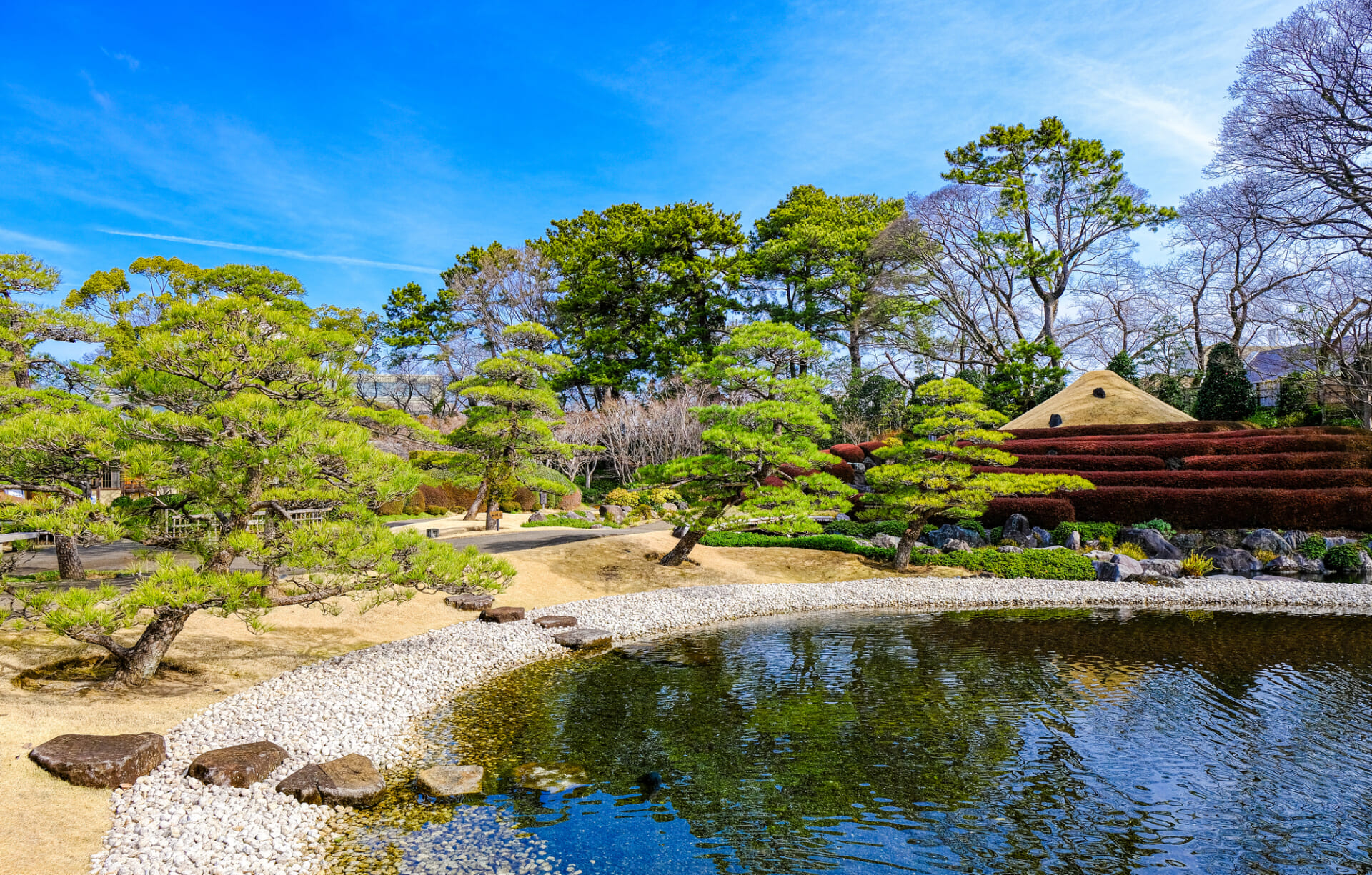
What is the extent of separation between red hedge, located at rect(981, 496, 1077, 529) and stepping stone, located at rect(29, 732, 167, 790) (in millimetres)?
16057

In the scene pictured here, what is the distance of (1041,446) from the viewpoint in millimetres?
21594

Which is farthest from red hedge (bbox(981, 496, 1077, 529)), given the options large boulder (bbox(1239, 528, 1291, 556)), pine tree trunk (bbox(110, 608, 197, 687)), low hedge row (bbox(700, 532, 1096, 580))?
pine tree trunk (bbox(110, 608, 197, 687))

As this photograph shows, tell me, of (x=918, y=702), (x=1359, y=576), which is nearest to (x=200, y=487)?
(x=918, y=702)

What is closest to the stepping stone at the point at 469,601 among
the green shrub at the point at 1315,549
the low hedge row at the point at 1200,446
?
the low hedge row at the point at 1200,446

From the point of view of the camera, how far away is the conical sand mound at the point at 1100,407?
27.1 meters

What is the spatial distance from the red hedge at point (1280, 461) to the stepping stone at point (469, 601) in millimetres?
18089

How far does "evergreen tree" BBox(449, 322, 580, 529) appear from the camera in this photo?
1714cm

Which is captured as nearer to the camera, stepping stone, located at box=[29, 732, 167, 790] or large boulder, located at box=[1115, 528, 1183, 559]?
stepping stone, located at box=[29, 732, 167, 790]

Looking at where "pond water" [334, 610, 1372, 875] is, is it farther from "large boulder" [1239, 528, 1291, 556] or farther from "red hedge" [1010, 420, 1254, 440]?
"red hedge" [1010, 420, 1254, 440]

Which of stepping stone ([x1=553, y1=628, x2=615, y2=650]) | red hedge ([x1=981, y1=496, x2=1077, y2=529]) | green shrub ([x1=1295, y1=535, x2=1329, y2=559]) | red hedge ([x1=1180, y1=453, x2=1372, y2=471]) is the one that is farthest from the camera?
red hedge ([x1=1180, y1=453, x2=1372, y2=471])

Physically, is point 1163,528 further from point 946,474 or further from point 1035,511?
point 946,474

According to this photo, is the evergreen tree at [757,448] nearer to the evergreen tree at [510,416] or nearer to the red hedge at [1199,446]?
the evergreen tree at [510,416]

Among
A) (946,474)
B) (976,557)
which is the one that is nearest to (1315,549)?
(976,557)

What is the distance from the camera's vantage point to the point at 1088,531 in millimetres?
16594
